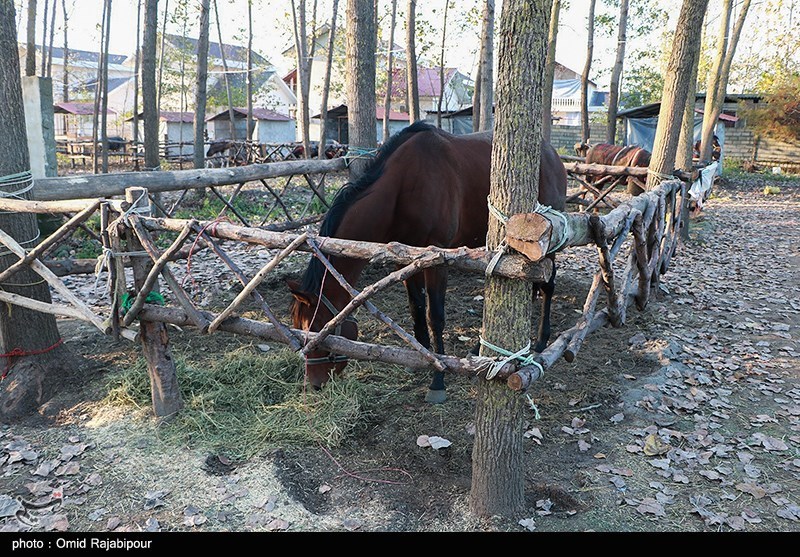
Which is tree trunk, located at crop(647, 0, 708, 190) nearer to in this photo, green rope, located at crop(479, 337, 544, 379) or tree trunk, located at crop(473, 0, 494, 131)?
green rope, located at crop(479, 337, 544, 379)

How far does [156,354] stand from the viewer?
419 cm

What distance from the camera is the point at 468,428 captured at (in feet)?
13.7

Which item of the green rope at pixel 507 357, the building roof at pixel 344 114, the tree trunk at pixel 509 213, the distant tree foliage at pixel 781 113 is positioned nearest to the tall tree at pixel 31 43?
the tree trunk at pixel 509 213

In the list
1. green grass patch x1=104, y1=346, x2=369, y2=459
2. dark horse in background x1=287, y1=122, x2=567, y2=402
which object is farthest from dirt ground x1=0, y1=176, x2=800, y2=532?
dark horse in background x1=287, y1=122, x2=567, y2=402

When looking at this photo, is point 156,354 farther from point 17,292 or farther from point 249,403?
point 17,292

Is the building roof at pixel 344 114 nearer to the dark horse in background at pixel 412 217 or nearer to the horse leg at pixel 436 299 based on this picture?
the dark horse in background at pixel 412 217

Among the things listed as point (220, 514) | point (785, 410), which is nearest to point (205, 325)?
point (220, 514)

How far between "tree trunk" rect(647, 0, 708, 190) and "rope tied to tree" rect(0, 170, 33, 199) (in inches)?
268

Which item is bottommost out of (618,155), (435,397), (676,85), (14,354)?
(435,397)

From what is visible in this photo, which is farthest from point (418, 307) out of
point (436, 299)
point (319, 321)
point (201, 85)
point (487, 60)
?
point (201, 85)

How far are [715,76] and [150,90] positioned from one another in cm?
1450

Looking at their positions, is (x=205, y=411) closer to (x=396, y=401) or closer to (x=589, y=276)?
(x=396, y=401)

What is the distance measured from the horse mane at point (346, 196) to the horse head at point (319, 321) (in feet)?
0.28

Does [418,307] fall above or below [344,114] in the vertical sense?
below
